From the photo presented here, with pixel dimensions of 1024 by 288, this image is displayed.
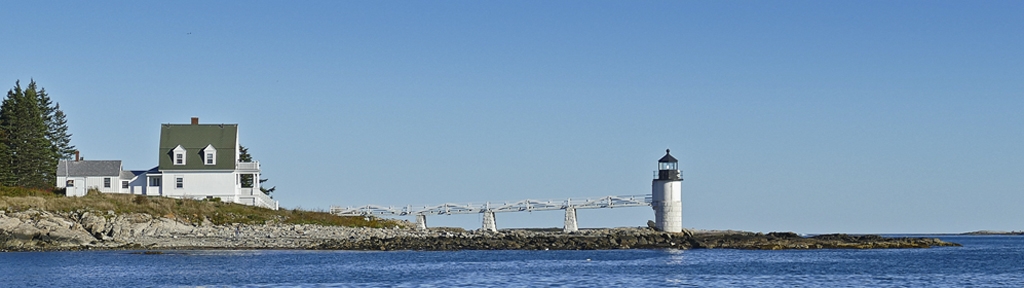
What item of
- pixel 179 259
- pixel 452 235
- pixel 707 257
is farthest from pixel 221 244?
pixel 707 257

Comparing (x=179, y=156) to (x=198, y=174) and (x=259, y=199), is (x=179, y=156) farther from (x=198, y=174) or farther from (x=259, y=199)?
(x=259, y=199)

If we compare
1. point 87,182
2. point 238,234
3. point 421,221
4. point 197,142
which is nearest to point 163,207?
point 238,234

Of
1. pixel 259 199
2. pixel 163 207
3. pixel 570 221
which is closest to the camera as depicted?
pixel 163 207

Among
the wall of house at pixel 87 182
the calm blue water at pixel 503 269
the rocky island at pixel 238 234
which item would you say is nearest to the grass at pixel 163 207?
the rocky island at pixel 238 234

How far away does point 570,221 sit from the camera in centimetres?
5869

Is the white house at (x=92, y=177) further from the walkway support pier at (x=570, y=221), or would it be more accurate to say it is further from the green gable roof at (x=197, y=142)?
the walkway support pier at (x=570, y=221)


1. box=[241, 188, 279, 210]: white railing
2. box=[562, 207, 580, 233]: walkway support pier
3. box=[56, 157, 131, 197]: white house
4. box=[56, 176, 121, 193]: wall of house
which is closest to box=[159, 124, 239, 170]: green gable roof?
box=[241, 188, 279, 210]: white railing

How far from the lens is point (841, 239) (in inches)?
2194

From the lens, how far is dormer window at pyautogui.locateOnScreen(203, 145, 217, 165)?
61438 millimetres

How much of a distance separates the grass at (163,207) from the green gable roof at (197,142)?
4620mm

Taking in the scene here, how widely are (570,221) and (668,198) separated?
228 inches

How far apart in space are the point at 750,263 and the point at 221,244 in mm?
22686

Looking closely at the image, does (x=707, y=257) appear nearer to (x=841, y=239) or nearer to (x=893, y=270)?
(x=893, y=270)

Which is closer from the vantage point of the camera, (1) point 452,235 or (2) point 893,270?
(2) point 893,270
